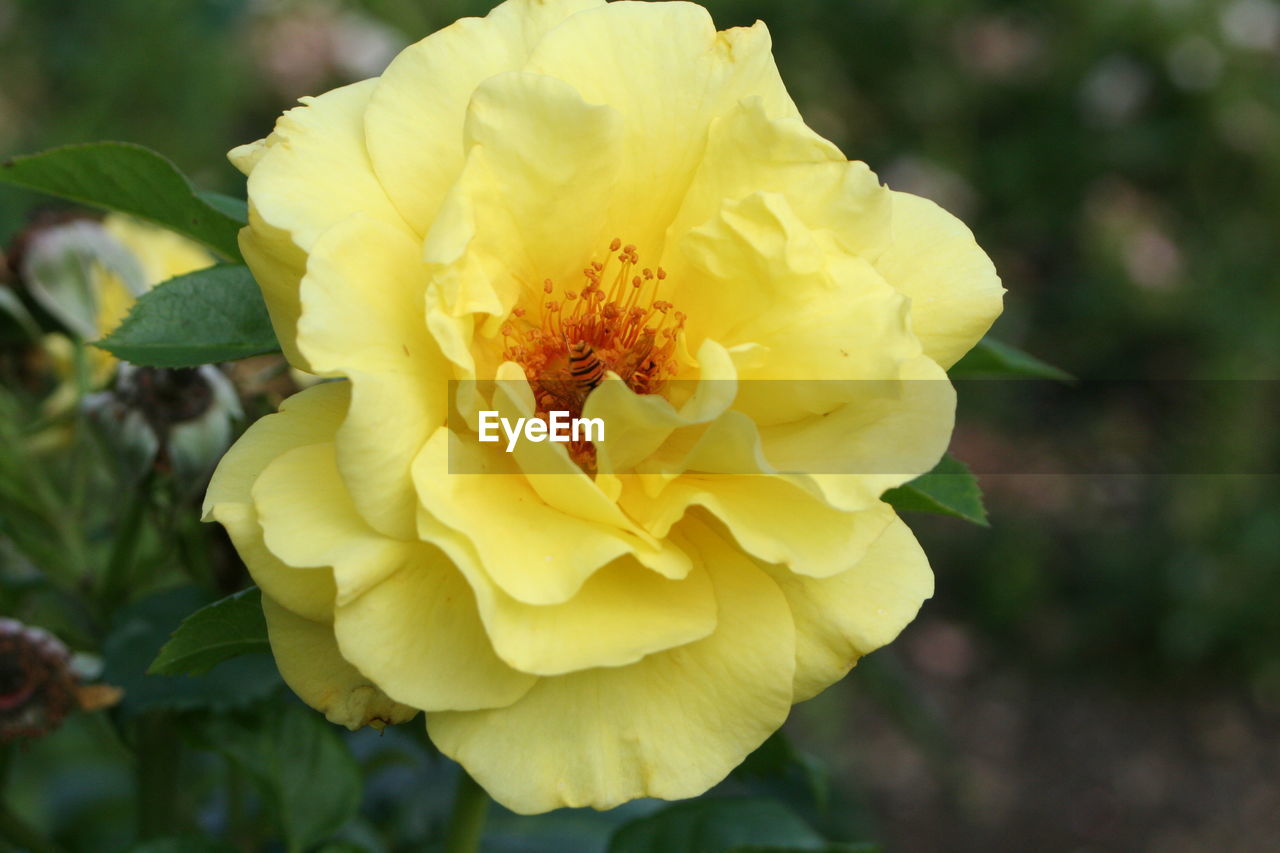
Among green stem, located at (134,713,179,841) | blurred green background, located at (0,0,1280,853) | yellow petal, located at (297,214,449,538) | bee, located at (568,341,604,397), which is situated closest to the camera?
yellow petal, located at (297,214,449,538)

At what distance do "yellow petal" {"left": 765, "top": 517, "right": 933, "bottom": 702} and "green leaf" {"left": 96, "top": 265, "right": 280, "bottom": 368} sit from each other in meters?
0.35

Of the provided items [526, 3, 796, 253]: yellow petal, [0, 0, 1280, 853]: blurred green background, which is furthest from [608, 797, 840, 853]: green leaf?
[0, 0, 1280, 853]: blurred green background

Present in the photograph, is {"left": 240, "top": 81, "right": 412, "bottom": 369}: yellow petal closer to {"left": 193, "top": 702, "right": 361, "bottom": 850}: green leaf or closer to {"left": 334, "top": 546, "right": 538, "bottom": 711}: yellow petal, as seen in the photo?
{"left": 334, "top": 546, "right": 538, "bottom": 711}: yellow petal

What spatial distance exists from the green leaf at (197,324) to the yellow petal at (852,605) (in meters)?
0.35

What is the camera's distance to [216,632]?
2.34ft

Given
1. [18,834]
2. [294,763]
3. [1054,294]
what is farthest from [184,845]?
[1054,294]

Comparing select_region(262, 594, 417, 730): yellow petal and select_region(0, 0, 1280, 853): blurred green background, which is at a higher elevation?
select_region(262, 594, 417, 730): yellow petal

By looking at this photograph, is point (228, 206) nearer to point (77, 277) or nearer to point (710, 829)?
point (77, 277)

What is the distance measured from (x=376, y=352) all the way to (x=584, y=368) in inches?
8.7

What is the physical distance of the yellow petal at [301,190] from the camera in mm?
632

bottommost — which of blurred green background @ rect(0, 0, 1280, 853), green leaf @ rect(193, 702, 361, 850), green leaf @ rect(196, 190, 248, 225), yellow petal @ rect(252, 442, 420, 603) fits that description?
blurred green background @ rect(0, 0, 1280, 853)

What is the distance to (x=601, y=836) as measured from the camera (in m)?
1.17

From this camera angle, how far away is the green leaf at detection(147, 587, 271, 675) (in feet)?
2.29

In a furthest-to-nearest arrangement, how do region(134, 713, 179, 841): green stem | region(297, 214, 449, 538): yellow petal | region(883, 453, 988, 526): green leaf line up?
1. region(134, 713, 179, 841): green stem
2. region(883, 453, 988, 526): green leaf
3. region(297, 214, 449, 538): yellow petal
